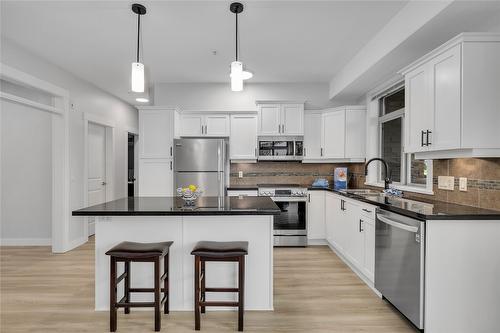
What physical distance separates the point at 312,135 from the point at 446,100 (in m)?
2.79

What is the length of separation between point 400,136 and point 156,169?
3672 mm

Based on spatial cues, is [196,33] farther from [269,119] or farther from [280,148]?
[280,148]

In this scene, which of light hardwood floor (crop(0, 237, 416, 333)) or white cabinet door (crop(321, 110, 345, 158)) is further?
white cabinet door (crop(321, 110, 345, 158))

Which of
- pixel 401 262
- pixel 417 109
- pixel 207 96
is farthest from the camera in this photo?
pixel 207 96

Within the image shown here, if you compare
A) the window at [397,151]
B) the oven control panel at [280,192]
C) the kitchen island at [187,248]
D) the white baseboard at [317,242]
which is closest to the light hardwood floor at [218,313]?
the kitchen island at [187,248]

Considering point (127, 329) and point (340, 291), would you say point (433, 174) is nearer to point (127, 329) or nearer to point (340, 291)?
point (340, 291)

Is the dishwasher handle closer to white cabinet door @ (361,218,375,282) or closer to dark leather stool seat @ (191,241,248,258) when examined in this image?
white cabinet door @ (361,218,375,282)

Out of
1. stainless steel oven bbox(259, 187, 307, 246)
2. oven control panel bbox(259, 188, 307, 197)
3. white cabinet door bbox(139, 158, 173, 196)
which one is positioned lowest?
stainless steel oven bbox(259, 187, 307, 246)

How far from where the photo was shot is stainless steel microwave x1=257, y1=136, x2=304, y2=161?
4.91 meters

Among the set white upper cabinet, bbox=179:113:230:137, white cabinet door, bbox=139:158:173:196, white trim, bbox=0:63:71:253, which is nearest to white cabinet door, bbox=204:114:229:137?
white upper cabinet, bbox=179:113:230:137

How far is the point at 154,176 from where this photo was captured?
185 inches

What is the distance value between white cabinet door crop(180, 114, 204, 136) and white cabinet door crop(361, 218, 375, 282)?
Result: 3.03 meters

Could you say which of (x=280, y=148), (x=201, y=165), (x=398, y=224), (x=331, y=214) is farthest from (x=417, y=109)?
(x=201, y=165)

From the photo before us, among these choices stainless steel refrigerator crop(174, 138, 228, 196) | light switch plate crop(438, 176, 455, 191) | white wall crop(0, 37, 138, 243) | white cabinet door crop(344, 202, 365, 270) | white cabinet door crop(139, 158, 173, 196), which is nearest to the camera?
light switch plate crop(438, 176, 455, 191)
